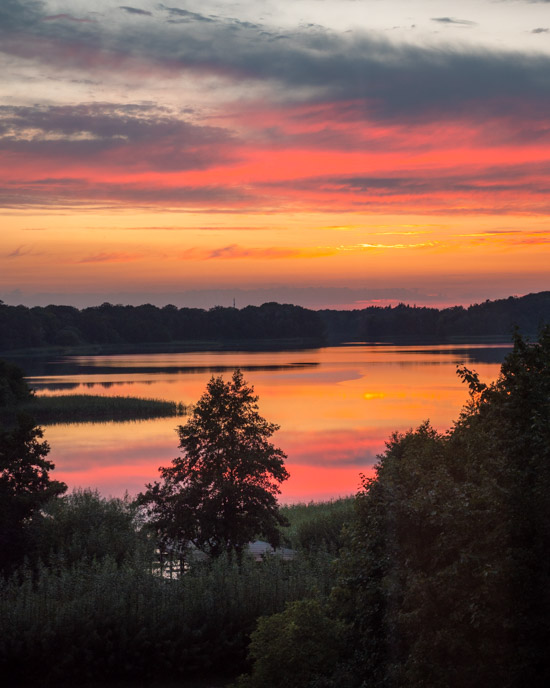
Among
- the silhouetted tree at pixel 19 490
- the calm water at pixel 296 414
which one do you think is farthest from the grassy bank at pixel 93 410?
the silhouetted tree at pixel 19 490

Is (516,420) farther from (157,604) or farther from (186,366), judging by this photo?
(186,366)

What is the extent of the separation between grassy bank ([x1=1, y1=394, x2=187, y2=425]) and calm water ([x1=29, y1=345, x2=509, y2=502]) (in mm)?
4325

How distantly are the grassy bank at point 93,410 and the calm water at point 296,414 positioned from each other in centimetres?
433

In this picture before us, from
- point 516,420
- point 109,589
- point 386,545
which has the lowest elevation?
point 109,589

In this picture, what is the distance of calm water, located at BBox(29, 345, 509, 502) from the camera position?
195ft

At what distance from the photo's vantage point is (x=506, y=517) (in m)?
14.5

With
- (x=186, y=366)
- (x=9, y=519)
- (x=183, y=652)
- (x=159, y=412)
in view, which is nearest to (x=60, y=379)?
(x=186, y=366)

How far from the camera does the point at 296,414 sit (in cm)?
9362

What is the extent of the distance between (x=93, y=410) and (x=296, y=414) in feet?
79.8

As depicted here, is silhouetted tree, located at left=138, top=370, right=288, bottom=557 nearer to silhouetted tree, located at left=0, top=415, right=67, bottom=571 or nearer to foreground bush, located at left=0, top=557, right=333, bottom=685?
silhouetted tree, located at left=0, top=415, right=67, bottom=571

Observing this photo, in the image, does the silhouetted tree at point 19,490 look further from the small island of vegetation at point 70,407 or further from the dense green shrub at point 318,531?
the small island of vegetation at point 70,407

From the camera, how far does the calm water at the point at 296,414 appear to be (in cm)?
5953

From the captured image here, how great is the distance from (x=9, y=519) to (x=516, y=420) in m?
18.9

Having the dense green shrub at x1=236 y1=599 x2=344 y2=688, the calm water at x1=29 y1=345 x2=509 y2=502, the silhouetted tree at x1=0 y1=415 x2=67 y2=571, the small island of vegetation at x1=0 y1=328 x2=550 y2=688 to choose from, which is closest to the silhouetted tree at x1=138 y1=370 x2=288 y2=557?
the small island of vegetation at x1=0 y1=328 x2=550 y2=688
